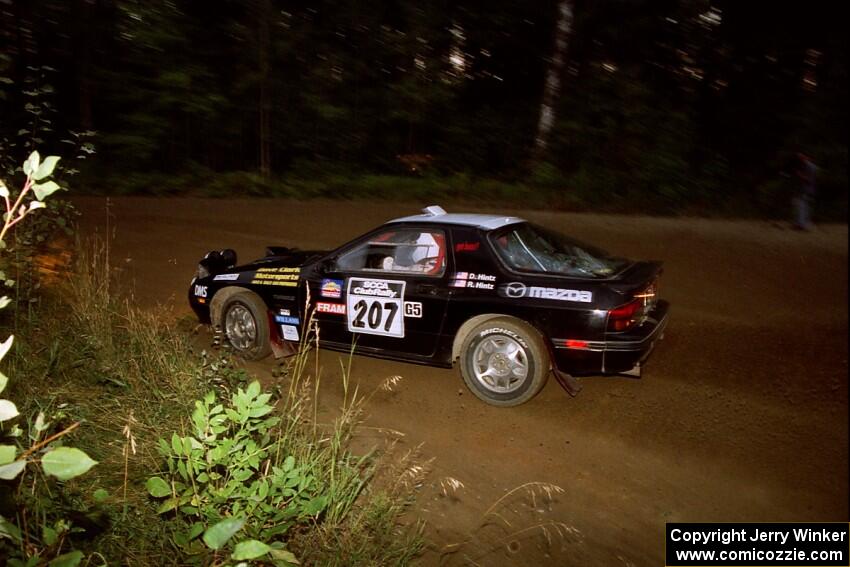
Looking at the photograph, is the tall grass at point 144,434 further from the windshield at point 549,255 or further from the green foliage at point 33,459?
→ the windshield at point 549,255

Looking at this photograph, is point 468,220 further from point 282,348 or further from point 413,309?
point 282,348

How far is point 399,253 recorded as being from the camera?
5.54 m

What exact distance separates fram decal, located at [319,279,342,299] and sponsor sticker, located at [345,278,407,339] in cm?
11

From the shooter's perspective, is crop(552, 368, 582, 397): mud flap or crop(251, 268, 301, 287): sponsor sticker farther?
crop(251, 268, 301, 287): sponsor sticker

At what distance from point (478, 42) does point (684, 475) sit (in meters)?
16.7

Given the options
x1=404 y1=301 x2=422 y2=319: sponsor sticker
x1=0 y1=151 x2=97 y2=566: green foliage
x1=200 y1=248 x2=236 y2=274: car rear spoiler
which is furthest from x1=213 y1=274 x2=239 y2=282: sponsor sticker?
x1=0 y1=151 x2=97 y2=566: green foliage


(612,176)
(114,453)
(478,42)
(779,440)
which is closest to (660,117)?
(612,176)

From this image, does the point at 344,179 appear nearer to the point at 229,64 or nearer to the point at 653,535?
the point at 229,64

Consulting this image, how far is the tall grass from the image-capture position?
3123 millimetres

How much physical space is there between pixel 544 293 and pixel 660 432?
134cm

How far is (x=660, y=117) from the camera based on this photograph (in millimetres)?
14734

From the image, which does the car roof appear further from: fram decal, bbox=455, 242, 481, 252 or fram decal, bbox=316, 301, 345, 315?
fram decal, bbox=316, 301, 345, 315

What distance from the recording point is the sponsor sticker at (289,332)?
5.87m

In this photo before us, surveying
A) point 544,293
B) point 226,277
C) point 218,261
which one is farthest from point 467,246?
point 218,261
